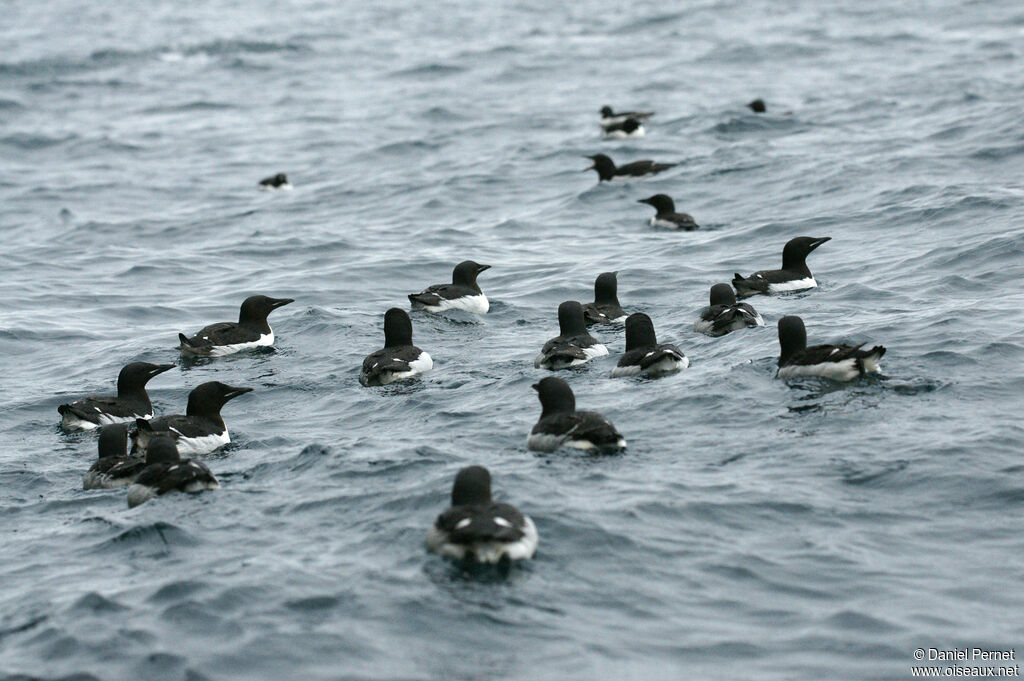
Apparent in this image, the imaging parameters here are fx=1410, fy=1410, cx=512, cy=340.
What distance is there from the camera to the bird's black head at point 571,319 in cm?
1529

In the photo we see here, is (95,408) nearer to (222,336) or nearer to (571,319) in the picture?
(222,336)

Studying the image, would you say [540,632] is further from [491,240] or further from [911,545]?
[491,240]

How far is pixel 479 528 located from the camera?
358 inches

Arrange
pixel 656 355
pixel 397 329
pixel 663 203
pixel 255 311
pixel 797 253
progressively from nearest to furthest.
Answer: pixel 656 355 → pixel 397 329 → pixel 255 311 → pixel 797 253 → pixel 663 203

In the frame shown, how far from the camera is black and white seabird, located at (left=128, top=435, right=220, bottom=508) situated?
11.0 meters

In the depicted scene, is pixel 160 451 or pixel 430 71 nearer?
pixel 160 451

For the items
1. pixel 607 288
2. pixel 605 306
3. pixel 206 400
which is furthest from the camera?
pixel 607 288

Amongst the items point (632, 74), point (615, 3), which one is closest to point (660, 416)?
point (632, 74)

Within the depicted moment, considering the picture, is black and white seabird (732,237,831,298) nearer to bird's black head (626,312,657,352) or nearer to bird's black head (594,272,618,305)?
bird's black head (594,272,618,305)

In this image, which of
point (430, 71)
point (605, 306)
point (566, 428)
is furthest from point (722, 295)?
point (430, 71)

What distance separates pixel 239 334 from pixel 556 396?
6118 millimetres

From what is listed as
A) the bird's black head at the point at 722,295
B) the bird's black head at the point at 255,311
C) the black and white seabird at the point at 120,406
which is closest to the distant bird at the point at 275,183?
the bird's black head at the point at 255,311

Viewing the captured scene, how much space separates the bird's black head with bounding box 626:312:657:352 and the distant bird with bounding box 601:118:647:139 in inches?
628

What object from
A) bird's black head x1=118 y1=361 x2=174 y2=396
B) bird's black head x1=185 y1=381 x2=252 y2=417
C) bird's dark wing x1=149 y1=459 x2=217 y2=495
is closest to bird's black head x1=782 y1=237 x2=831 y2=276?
bird's black head x1=185 y1=381 x2=252 y2=417
